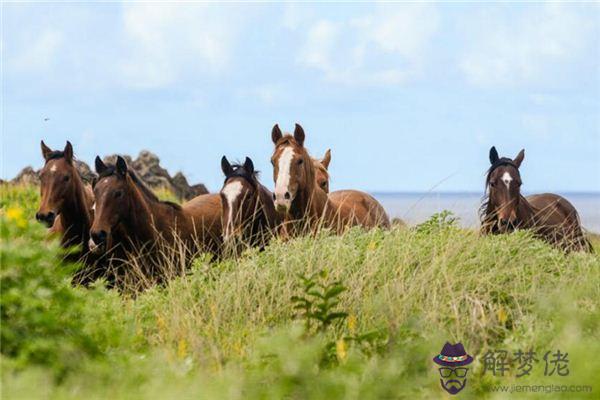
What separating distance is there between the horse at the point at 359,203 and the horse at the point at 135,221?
177cm

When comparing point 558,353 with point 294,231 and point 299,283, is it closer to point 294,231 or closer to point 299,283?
point 299,283

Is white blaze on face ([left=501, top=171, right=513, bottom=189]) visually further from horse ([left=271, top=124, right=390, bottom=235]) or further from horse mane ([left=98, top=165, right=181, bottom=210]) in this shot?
horse mane ([left=98, top=165, right=181, bottom=210])

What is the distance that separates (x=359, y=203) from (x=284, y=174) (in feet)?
9.68

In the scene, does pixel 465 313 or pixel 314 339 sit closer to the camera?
pixel 314 339

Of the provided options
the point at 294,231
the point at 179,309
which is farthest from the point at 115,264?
the point at 179,309

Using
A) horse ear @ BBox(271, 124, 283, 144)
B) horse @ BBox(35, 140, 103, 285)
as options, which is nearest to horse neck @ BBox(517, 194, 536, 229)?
horse ear @ BBox(271, 124, 283, 144)

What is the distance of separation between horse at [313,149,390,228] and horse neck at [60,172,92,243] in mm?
2876

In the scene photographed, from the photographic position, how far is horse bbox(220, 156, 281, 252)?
11.7 meters

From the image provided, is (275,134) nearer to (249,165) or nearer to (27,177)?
(249,165)

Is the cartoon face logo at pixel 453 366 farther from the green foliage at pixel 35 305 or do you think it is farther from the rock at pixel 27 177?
the rock at pixel 27 177

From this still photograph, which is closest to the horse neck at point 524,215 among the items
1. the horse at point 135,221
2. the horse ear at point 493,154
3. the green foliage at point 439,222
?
the horse ear at point 493,154

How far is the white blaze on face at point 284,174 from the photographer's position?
11.6 m

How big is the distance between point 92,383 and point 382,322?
7.76ft

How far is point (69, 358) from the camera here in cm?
723
